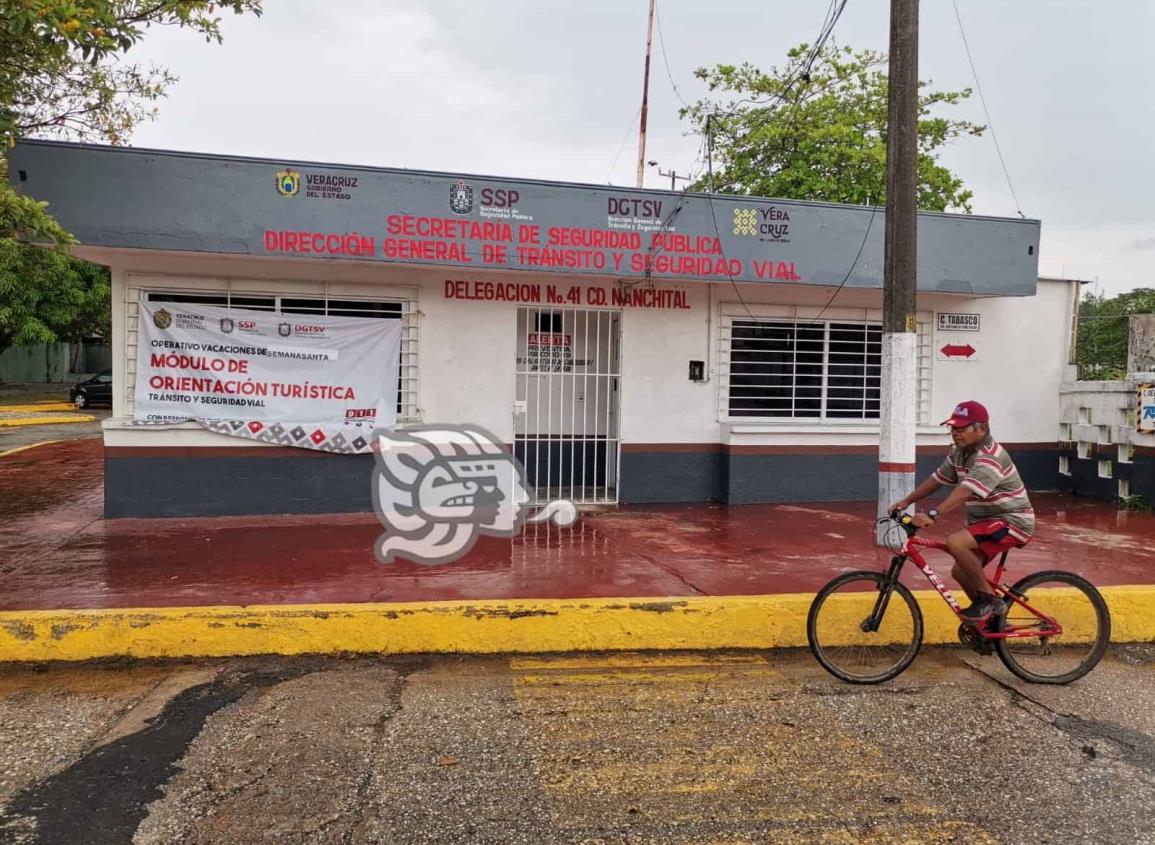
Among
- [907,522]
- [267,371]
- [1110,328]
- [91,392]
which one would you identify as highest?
[1110,328]

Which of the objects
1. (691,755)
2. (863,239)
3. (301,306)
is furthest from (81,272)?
(691,755)

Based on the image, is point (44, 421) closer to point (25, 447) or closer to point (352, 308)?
point (25, 447)

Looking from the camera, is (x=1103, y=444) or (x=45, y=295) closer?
(x=1103, y=444)

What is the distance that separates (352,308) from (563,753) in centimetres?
664

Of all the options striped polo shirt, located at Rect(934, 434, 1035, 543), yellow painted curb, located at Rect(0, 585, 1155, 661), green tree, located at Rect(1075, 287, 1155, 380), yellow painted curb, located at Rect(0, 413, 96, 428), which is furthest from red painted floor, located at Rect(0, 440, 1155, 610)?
green tree, located at Rect(1075, 287, 1155, 380)

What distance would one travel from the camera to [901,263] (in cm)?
676

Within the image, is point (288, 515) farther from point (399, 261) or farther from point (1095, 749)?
point (1095, 749)

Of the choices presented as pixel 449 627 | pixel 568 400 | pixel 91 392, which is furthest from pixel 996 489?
pixel 91 392

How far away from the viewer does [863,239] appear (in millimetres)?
9883

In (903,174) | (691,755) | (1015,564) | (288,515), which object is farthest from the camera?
(288,515)

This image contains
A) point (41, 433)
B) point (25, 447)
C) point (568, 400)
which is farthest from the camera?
point (41, 433)

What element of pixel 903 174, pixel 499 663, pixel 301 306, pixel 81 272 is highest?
pixel 81 272

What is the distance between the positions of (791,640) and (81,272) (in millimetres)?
26450

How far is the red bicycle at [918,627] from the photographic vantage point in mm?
4887
